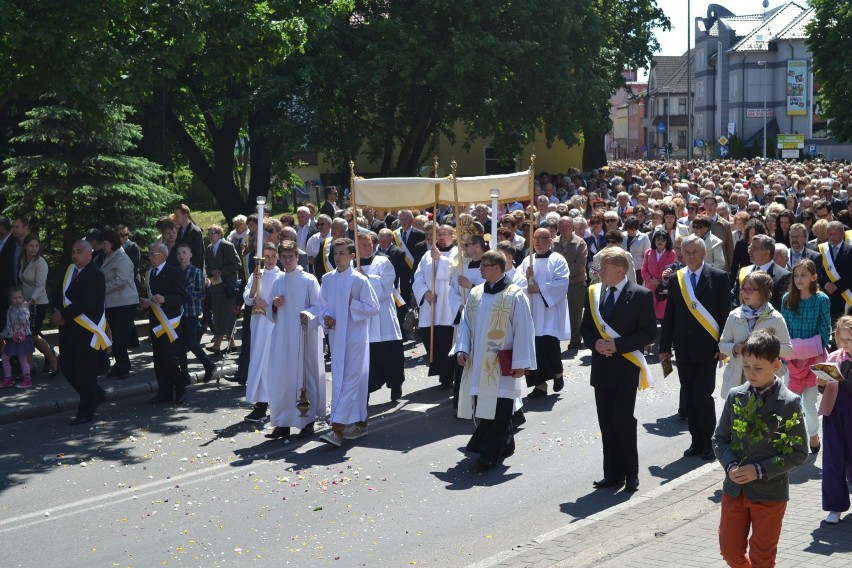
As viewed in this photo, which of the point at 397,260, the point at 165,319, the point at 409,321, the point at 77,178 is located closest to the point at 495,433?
the point at 165,319

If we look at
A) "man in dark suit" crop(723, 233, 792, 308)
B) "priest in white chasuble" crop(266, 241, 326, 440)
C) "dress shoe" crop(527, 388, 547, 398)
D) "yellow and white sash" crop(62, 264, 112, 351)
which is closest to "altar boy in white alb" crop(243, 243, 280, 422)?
"priest in white chasuble" crop(266, 241, 326, 440)

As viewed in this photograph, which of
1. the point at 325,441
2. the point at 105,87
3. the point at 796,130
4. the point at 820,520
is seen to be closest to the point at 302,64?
the point at 105,87

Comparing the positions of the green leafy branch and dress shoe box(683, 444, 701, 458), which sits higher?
the green leafy branch

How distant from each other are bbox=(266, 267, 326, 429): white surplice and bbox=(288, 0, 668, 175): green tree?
17226mm

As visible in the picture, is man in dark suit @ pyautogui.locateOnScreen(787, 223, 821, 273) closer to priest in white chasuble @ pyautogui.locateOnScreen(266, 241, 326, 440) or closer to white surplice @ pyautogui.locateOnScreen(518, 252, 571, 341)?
white surplice @ pyautogui.locateOnScreen(518, 252, 571, 341)

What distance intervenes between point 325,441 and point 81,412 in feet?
9.64

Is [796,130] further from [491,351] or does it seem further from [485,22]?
[491,351]

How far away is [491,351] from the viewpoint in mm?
10094

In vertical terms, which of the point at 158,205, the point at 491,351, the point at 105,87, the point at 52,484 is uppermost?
the point at 105,87

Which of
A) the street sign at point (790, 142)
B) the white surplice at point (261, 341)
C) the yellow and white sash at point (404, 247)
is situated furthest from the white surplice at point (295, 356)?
the street sign at point (790, 142)

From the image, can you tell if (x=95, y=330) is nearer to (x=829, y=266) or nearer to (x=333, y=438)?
(x=333, y=438)

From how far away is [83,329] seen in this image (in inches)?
484

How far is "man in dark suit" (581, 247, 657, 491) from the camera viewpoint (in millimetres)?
9117

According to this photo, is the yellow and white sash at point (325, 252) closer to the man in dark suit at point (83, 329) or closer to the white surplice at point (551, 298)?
the white surplice at point (551, 298)
